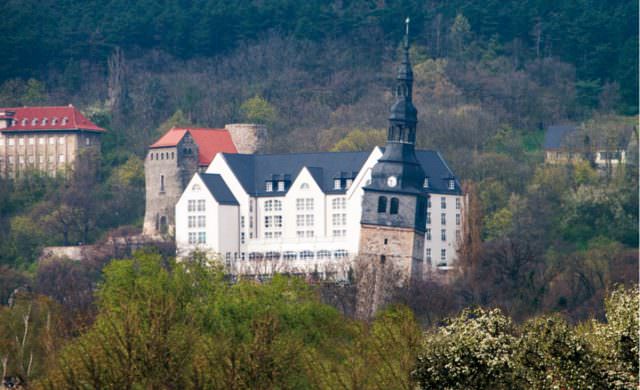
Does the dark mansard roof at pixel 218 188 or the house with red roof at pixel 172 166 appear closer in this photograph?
the dark mansard roof at pixel 218 188

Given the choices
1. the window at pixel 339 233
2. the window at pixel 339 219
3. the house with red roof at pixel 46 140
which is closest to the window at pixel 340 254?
the window at pixel 339 233

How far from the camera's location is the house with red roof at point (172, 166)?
137125 mm

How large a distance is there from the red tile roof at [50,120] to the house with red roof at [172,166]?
12.5 meters

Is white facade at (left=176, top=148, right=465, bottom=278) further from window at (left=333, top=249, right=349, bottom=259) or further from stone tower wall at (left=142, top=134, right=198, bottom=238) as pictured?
stone tower wall at (left=142, top=134, right=198, bottom=238)

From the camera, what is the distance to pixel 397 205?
409 feet

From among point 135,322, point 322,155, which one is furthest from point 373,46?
point 135,322

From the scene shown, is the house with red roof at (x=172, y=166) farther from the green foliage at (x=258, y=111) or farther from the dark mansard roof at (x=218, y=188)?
the green foliage at (x=258, y=111)

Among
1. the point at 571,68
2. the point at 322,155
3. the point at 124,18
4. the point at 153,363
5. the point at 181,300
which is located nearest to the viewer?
the point at 153,363

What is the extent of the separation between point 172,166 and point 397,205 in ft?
62.2

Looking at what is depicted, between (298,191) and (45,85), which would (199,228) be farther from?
(45,85)

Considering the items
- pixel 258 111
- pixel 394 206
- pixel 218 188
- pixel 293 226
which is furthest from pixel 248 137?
pixel 394 206

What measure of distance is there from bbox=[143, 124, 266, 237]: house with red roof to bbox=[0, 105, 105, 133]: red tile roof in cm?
1251

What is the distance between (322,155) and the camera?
5236 inches

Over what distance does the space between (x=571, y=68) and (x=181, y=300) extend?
3283 inches
